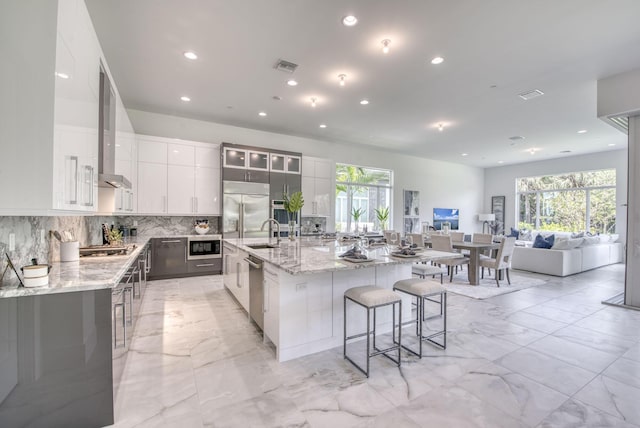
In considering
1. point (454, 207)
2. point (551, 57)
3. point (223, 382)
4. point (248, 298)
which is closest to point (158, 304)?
point (248, 298)

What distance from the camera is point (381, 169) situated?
29.1 ft

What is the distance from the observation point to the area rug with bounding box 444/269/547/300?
15.5 feet

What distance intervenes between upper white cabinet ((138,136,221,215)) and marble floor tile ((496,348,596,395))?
5179mm

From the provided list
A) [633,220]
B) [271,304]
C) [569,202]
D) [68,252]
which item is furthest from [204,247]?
[569,202]

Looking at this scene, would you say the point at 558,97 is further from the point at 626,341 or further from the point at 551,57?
the point at 626,341

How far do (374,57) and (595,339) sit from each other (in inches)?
155

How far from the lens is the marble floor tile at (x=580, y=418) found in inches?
69.2

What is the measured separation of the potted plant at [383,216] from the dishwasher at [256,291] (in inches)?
235

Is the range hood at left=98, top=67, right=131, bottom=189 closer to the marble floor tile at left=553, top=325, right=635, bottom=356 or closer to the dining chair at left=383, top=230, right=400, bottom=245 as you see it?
the marble floor tile at left=553, top=325, right=635, bottom=356

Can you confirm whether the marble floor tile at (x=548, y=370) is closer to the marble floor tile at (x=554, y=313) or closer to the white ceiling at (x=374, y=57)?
the marble floor tile at (x=554, y=313)

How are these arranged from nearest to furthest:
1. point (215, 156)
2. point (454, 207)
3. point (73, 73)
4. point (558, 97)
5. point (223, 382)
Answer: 1. point (73, 73)
2. point (223, 382)
3. point (558, 97)
4. point (215, 156)
5. point (454, 207)

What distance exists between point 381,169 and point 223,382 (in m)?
7.65

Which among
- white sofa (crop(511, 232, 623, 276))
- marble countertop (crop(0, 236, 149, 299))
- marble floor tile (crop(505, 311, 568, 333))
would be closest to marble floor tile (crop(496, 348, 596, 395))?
marble floor tile (crop(505, 311, 568, 333))

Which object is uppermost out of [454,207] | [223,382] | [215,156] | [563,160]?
[563,160]
